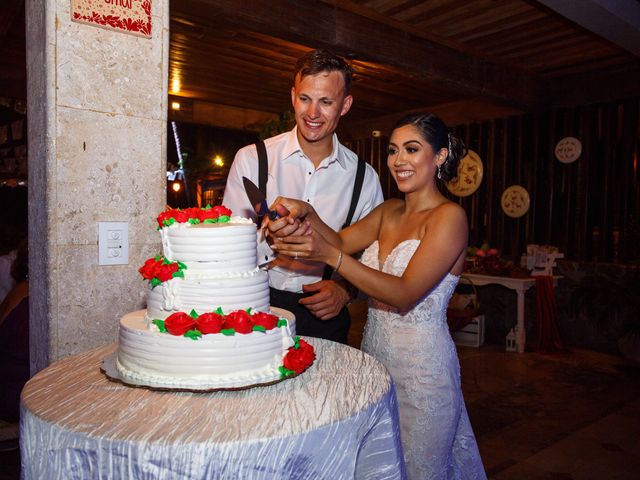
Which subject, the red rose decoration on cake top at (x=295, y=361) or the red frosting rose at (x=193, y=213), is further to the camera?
the red frosting rose at (x=193, y=213)

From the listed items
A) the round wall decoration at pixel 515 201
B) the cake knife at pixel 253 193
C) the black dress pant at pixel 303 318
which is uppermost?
the round wall decoration at pixel 515 201

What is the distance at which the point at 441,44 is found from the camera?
6.10 m

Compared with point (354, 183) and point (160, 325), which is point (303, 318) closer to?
point (354, 183)

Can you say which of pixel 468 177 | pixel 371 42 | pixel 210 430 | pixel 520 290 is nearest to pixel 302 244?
pixel 210 430

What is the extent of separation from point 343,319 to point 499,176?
20.6 feet

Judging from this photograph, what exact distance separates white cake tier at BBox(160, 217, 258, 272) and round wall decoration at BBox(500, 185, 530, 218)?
7.02m

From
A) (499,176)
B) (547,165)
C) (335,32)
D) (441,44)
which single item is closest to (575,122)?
(547,165)

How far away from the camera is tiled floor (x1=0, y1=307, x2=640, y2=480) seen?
349cm

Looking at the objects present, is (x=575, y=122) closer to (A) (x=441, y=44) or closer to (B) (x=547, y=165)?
(B) (x=547, y=165)

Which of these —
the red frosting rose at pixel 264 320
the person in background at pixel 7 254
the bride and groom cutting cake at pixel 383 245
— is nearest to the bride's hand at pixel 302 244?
the bride and groom cutting cake at pixel 383 245

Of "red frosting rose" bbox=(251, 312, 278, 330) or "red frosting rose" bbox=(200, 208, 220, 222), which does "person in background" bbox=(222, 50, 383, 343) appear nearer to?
"red frosting rose" bbox=(200, 208, 220, 222)

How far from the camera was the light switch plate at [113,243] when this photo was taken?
2123 mm

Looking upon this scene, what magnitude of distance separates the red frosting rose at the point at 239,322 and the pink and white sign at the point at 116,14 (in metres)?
1.39

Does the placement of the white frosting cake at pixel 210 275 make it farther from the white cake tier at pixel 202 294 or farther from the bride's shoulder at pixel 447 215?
the bride's shoulder at pixel 447 215
